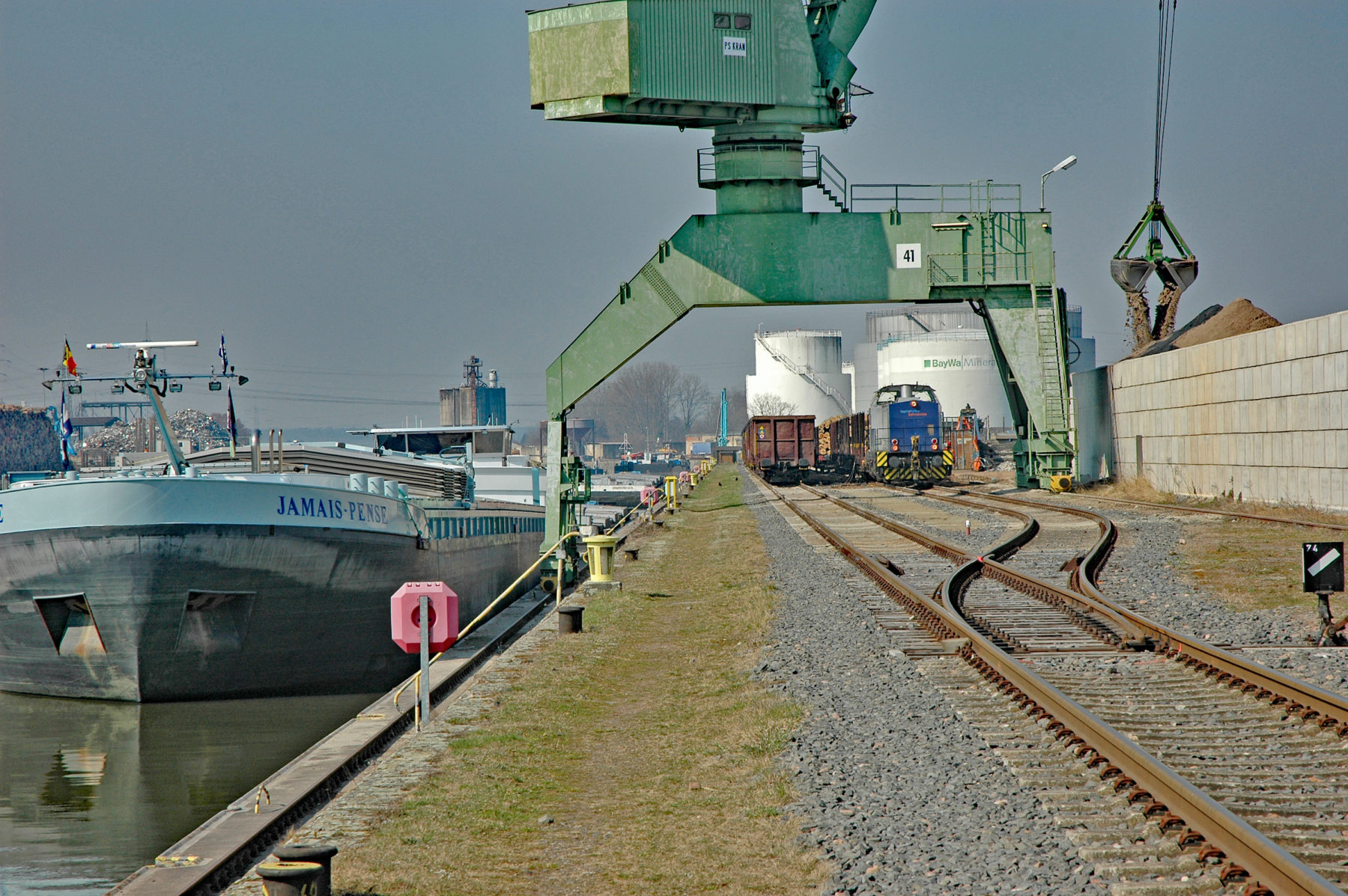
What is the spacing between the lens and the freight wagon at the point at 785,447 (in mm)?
57781

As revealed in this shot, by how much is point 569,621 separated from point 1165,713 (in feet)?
25.1

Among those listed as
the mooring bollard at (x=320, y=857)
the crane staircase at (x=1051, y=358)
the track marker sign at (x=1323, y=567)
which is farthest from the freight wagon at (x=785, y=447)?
the mooring bollard at (x=320, y=857)

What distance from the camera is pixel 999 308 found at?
3238cm

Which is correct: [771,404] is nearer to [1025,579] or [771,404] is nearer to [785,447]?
[785,447]

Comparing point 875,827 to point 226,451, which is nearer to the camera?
point 875,827

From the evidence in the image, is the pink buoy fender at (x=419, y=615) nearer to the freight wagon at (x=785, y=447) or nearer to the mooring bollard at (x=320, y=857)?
the mooring bollard at (x=320, y=857)

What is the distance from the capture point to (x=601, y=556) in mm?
18766

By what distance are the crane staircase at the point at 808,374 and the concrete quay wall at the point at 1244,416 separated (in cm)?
9634

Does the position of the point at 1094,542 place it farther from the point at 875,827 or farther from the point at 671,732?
the point at 875,827

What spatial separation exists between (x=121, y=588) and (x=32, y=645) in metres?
2.00

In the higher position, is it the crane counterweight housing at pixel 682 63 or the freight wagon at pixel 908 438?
the crane counterweight housing at pixel 682 63

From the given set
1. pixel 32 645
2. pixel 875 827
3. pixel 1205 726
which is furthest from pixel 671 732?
pixel 32 645

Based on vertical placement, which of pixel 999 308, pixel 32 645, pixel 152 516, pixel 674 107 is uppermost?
pixel 674 107

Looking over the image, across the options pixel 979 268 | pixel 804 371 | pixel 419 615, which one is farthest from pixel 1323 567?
pixel 804 371
